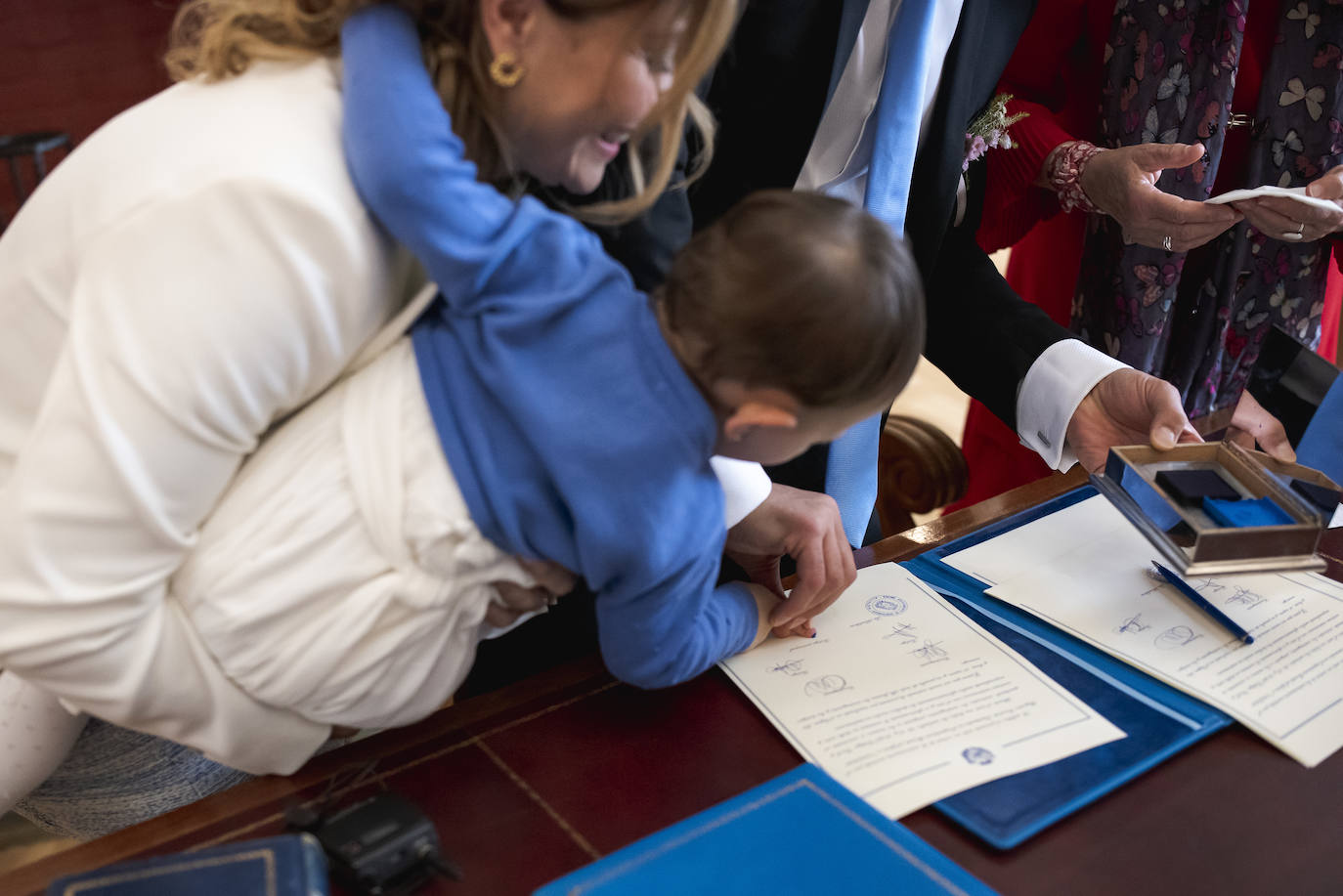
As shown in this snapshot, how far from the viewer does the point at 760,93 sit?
4.14 ft

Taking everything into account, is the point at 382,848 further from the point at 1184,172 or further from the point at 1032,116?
the point at 1184,172

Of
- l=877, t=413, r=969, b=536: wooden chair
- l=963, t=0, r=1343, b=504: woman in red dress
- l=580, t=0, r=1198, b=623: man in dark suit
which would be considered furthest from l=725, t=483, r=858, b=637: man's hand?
l=963, t=0, r=1343, b=504: woman in red dress

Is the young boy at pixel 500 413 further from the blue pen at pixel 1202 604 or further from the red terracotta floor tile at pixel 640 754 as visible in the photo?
the blue pen at pixel 1202 604

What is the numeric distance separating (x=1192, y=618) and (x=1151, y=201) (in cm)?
67

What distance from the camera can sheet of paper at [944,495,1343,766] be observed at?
0.95 m

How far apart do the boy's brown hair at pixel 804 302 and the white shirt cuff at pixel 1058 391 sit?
0.64 meters

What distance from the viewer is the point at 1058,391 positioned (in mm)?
1371

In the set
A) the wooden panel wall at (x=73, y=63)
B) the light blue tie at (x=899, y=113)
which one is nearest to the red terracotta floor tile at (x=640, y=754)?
the light blue tie at (x=899, y=113)

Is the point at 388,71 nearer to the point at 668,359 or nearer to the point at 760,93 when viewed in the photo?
the point at 668,359

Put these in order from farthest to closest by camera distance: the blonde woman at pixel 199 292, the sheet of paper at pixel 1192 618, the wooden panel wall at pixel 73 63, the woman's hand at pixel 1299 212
A: the wooden panel wall at pixel 73 63 → the woman's hand at pixel 1299 212 → the sheet of paper at pixel 1192 618 → the blonde woman at pixel 199 292

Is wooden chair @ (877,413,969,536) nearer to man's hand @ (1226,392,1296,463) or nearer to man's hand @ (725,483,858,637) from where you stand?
man's hand @ (1226,392,1296,463)

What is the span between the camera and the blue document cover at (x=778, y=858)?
0.74 meters

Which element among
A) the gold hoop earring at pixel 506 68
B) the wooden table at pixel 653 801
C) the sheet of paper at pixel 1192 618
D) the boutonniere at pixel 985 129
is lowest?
the wooden table at pixel 653 801

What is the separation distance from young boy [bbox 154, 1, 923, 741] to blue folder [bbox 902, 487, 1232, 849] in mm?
316
